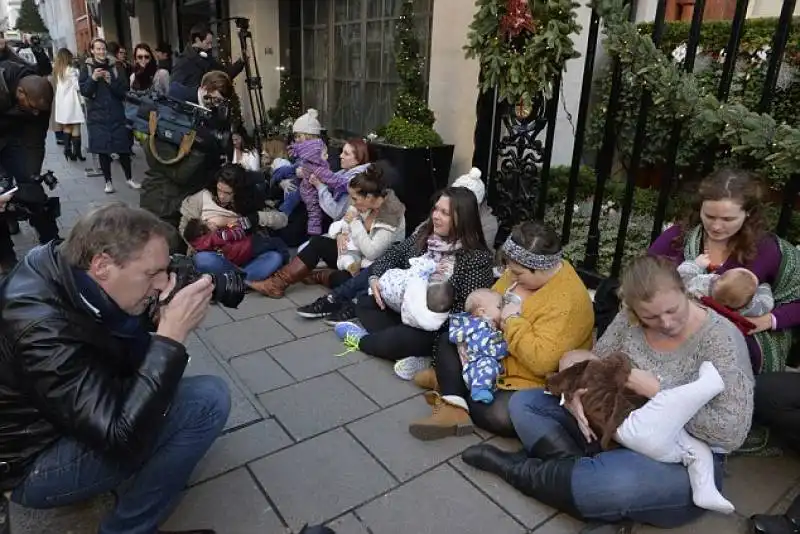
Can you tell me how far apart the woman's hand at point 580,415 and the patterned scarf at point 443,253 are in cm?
117

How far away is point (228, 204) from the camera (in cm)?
434

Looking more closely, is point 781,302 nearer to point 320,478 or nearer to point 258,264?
point 320,478

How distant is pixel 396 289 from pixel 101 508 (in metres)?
1.87

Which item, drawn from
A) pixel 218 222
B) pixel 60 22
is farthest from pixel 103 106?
pixel 60 22

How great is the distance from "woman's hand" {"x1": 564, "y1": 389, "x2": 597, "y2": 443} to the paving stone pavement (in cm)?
33

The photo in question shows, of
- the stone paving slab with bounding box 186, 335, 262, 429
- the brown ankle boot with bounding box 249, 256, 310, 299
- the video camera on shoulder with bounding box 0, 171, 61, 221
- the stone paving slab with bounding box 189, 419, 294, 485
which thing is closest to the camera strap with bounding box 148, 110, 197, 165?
the video camera on shoulder with bounding box 0, 171, 61, 221

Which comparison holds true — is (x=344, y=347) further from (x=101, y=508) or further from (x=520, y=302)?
(x=101, y=508)

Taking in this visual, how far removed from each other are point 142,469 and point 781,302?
2.68 m

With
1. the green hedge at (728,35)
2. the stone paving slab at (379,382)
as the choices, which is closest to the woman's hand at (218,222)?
the stone paving slab at (379,382)

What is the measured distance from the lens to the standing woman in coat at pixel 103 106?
7.12m

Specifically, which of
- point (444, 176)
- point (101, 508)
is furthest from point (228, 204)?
point (101, 508)

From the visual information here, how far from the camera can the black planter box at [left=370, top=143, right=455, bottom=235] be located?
4.83 m

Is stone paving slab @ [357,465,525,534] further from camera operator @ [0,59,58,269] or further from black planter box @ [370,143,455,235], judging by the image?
camera operator @ [0,59,58,269]

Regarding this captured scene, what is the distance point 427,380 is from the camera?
117 inches
